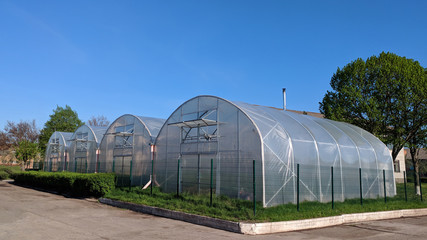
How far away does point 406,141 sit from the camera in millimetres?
24984

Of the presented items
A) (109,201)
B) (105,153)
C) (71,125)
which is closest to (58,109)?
(71,125)

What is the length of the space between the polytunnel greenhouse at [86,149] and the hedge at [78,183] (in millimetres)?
2500

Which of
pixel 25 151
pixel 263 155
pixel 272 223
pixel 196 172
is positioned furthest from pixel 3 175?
pixel 272 223

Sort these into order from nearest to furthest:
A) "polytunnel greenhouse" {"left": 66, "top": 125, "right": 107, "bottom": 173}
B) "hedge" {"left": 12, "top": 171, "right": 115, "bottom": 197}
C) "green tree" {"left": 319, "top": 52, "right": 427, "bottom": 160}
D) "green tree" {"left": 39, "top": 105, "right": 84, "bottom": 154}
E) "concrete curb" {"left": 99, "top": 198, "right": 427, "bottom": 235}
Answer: "concrete curb" {"left": 99, "top": 198, "right": 427, "bottom": 235}, "hedge" {"left": 12, "top": 171, "right": 115, "bottom": 197}, "green tree" {"left": 319, "top": 52, "right": 427, "bottom": 160}, "polytunnel greenhouse" {"left": 66, "top": 125, "right": 107, "bottom": 173}, "green tree" {"left": 39, "top": 105, "right": 84, "bottom": 154}

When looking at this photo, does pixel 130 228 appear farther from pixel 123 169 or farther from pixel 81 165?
pixel 81 165

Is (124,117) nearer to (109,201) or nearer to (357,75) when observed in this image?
(109,201)

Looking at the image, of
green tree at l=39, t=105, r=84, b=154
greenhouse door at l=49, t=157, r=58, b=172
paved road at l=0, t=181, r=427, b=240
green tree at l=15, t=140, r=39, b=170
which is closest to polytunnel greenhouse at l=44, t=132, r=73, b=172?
greenhouse door at l=49, t=157, r=58, b=172

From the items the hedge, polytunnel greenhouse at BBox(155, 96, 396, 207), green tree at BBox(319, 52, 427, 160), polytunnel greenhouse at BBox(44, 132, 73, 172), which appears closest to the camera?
polytunnel greenhouse at BBox(155, 96, 396, 207)

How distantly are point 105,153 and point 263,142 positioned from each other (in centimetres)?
1574

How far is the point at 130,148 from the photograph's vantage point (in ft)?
76.2

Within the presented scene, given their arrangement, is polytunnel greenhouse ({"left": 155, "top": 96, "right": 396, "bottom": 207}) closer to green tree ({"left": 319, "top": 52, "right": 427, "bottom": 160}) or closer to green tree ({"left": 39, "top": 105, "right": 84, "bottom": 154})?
green tree ({"left": 319, "top": 52, "right": 427, "bottom": 160})

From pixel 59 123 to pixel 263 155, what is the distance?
4195cm

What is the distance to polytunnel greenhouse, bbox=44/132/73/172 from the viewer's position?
32.0m

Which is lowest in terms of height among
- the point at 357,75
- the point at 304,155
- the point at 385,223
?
the point at 385,223
